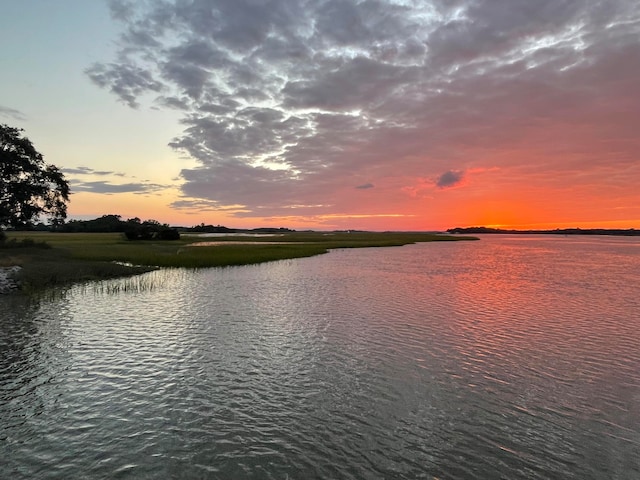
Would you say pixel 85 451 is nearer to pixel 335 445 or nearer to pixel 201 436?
pixel 201 436

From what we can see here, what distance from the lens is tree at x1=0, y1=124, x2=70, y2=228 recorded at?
52.5 meters

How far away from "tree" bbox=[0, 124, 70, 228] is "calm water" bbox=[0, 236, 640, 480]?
113 ft

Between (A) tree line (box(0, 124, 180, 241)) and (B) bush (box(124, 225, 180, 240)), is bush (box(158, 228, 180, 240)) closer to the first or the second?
(B) bush (box(124, 225, 180, 240))

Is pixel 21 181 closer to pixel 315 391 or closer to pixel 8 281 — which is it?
pixel 8 281

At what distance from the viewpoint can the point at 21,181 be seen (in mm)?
54219

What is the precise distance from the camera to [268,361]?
1681 centimetres

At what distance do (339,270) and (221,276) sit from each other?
657 inches

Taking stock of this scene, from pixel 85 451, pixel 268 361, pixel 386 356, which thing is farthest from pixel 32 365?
pixel 386 356

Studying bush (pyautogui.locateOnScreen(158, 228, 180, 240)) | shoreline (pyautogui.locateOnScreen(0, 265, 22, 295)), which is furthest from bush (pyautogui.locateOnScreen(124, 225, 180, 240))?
shoreline (pyautogui.locateOnScreen(0, 265, 22, 295))

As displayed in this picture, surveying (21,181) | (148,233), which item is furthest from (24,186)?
(148,233)

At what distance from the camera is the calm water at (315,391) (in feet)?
31.4

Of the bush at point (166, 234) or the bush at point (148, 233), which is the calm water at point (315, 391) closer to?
the bush at point (148, 233)

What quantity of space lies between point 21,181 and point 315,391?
60.0 meters

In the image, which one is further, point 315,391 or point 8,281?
point 8,281
